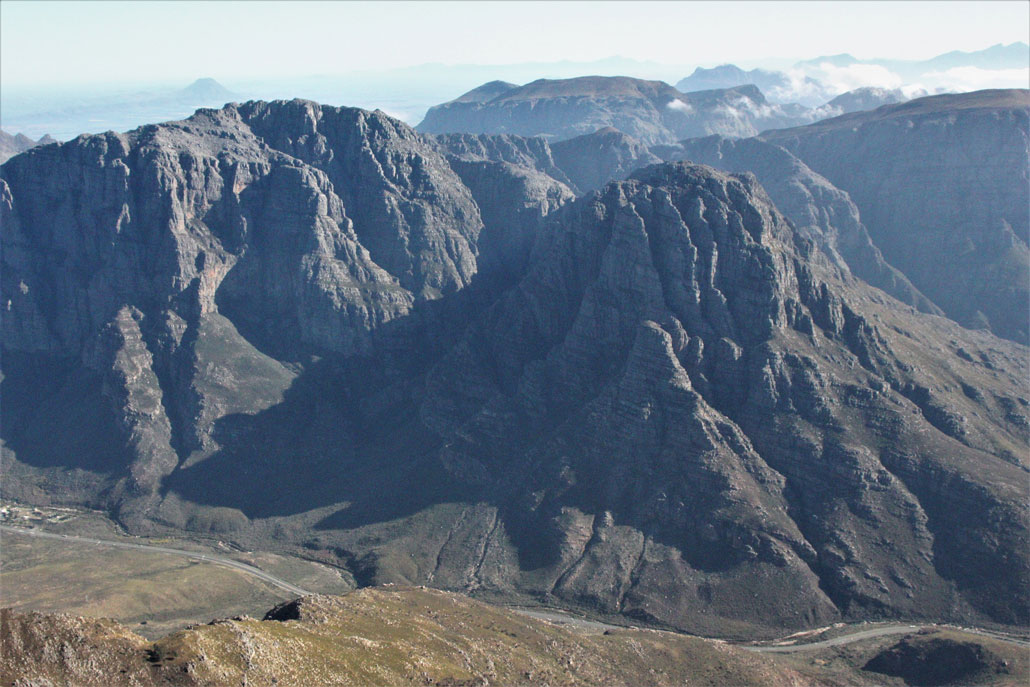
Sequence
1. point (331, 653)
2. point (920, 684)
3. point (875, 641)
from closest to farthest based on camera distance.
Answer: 1. point (331, 653)
2. point (920, 684)
3. point (875, 641)

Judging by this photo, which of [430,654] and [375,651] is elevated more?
[375,651]

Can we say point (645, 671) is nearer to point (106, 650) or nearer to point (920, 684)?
point (920, 684)

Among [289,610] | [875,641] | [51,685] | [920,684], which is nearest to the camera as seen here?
[51,685]

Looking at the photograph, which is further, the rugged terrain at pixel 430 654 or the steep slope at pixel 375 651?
the rugged terrain at pixel 430 654

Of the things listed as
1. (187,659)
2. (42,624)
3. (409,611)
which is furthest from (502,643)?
(42,624)

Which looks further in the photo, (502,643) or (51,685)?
(502,643)

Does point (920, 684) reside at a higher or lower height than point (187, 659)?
lower

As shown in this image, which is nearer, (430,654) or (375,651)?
(375,651)

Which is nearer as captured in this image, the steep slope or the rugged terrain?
the steep slope
